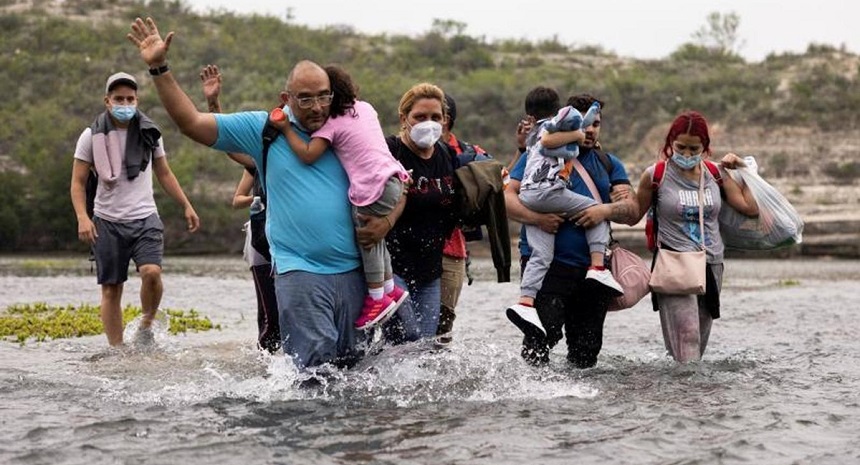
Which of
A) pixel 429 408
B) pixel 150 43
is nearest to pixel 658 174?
pixel 429 408

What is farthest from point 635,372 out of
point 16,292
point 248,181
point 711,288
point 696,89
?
point 696,89

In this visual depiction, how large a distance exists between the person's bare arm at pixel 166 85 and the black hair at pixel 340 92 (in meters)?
0.74

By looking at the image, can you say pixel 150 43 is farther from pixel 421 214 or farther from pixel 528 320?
pixel 528 320

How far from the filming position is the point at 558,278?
28.3ft

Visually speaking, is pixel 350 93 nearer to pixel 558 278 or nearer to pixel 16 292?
pixel 558 278

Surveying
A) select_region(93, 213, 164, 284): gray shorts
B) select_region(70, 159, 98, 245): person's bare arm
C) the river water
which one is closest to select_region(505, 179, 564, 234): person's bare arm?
the river water

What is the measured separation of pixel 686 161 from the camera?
8.84 m

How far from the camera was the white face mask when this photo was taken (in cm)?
786

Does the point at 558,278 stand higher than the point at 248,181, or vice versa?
the point at 248,181

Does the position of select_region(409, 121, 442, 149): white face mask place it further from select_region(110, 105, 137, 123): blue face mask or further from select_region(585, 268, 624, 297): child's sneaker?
select_region(110, 105, 137, 123): blue face mask

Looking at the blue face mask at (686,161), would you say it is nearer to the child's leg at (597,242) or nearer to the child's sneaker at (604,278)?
the child's leg at (597,242)

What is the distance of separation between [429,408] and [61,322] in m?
6.69

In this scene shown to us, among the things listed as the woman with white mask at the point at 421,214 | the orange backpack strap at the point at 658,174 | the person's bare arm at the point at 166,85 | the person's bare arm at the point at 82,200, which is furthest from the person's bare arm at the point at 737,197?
the person's bare arm at the point at 82,200

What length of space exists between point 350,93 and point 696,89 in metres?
47.1
